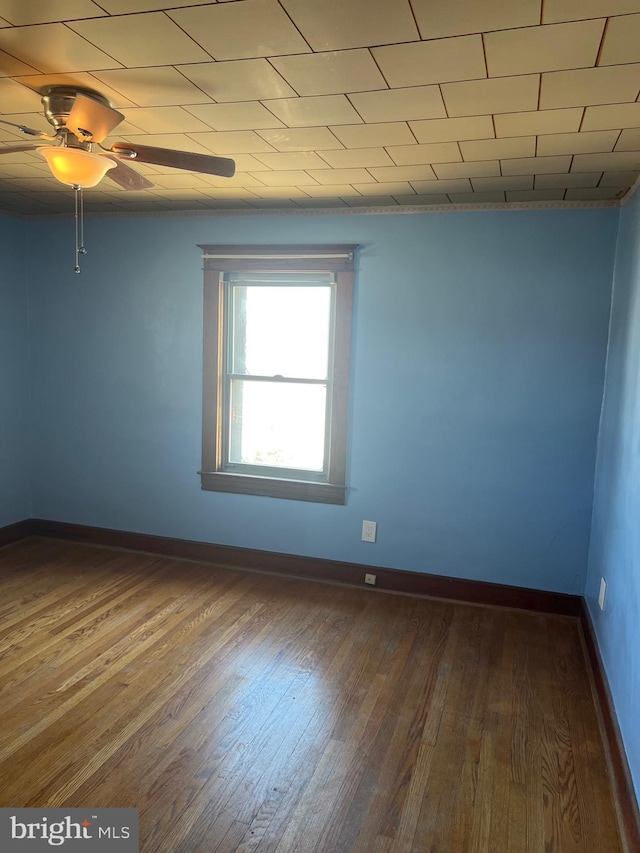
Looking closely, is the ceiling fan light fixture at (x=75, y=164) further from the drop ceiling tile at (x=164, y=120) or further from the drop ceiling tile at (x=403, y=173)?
the drop ceiling tile at (x=403, y=173)

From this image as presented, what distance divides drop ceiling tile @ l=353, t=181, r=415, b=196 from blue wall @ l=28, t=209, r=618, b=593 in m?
0.34

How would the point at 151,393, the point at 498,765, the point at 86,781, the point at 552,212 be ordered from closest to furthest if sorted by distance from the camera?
the point at 86,781
the point at 498,765
the point at 552,212
the point at 151,393

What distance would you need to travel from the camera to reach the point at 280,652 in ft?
9.78

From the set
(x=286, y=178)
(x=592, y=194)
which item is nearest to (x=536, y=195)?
(x=592, y=194)

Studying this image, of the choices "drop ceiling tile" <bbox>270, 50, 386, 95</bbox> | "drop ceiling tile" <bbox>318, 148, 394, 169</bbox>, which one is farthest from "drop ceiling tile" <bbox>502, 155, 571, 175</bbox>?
"drop ceiling tile" <bbox>270, 50, 386, 95</bbox>

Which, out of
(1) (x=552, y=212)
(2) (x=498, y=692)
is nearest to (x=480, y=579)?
(2) (x=498, y=692)

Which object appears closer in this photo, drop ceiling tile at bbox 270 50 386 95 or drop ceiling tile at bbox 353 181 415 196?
drop ceiling tile at bbox 270 50 386 95

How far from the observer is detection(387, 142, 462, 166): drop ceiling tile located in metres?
2.44

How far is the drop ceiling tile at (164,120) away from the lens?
2162 millimetres

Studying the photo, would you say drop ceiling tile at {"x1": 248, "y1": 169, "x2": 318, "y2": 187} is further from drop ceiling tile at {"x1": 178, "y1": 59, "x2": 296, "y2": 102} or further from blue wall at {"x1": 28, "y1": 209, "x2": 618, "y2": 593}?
drop ceiling tile at {"x1": 178, "y1": 59, "x2": 296, "y2": 102}

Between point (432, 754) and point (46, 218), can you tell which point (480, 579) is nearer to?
point (432, 754)

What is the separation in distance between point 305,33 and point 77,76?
2.61ft

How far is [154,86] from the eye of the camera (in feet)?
6.40

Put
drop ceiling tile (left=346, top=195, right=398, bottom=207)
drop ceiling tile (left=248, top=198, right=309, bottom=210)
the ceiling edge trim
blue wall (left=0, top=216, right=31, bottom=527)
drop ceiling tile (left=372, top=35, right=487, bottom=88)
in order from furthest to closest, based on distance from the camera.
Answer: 1. blue wall (left=0, top=216, right=31, bottom=527)
2. drop ceiling tile (left=248, top=198, right=309, bottom=210)
3. drop ceiling tile (left=346, top=195, right=398, bottom=207)
4. the ceiling edge trim
5. drop ceiling tile (left=372, top=35, right=487, bottom=88)
